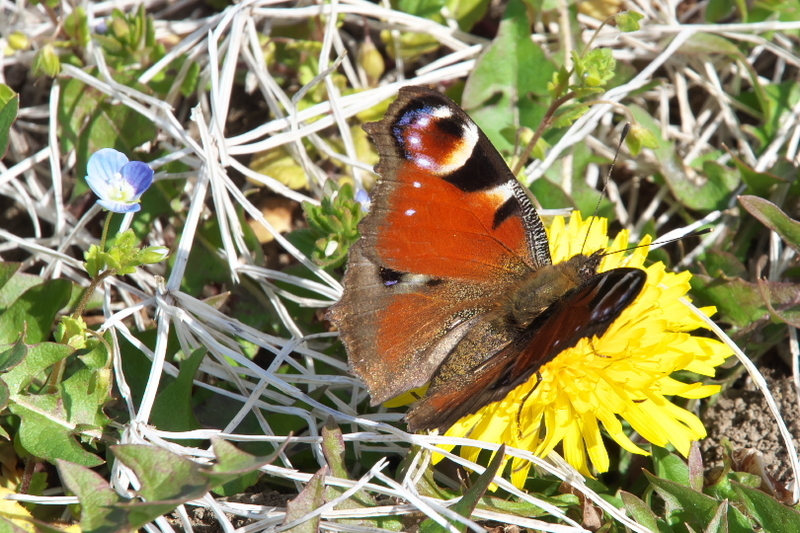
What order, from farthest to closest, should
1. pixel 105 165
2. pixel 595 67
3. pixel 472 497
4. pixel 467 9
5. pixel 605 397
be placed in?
1. pixel 467 9
2. pixel 595 67
3. pixel 105 165
4. pixel 605 397
5. pixel 472 497

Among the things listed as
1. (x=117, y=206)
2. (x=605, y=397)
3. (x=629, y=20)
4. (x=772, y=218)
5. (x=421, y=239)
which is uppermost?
(x=629, y=20)

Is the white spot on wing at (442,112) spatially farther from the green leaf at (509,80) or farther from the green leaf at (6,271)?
the green leaf at (6,271)

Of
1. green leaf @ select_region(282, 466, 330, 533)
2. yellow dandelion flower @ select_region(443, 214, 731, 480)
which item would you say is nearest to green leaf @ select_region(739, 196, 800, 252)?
yellow dandelion flower @ select_region(443, 214, 731, 480)

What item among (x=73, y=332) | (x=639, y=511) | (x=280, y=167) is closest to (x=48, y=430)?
(x=73, y=332)

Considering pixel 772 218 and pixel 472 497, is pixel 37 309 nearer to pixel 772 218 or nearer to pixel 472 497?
pixel 472 497

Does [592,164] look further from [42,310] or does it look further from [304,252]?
[42,310]

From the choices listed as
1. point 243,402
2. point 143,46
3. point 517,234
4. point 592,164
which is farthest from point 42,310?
point 592,164

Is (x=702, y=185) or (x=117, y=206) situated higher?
(x=117, y=206)
